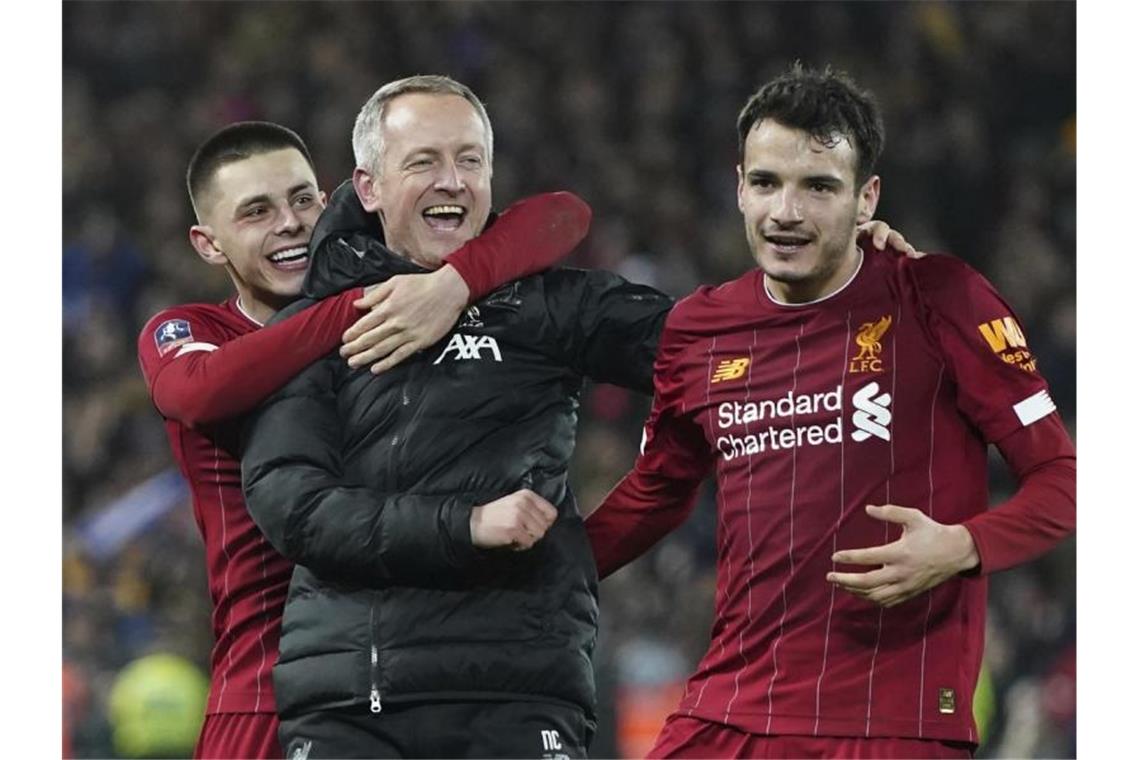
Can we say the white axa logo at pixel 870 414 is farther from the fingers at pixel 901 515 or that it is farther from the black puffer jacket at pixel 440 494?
the black puffer jacket at pixel 440 494

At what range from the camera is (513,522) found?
139 inches

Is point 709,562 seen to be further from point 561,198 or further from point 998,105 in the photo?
point 561,198

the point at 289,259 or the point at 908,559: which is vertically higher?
the point at 289,259

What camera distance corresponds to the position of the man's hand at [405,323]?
3.83 metres

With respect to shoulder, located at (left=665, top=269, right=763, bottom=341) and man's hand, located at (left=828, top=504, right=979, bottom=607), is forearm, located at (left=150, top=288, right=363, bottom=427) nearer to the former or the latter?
shoulder, located at (left=665, top=269, right=763, bottom=341)

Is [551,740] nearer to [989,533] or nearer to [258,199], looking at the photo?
[989,533]

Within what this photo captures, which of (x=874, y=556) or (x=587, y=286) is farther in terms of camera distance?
(x=587, y=286)

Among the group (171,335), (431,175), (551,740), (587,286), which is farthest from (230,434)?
(551,740)

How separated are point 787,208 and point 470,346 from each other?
27.9 inches

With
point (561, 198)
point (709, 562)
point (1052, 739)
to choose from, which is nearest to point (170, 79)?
Result: point (709, 562)

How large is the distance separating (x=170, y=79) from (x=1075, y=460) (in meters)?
9.57

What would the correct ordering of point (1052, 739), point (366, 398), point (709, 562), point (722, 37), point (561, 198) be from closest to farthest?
point (366, 398), point (561, 198), point (1052, 739), point (709, 562), point (722, 37)

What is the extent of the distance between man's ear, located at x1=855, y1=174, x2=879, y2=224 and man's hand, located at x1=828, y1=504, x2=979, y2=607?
2.16 feet

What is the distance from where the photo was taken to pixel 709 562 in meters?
9.35
